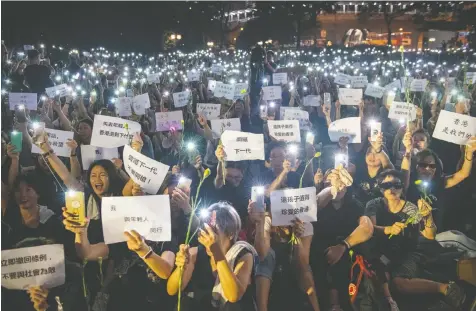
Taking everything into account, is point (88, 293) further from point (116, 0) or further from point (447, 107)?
point (116, 0)

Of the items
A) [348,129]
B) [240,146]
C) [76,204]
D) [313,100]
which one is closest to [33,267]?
[76,204]

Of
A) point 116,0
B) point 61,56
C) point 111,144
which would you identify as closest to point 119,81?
point 111,144

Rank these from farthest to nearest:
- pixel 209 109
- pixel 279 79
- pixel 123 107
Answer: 1. pixel 279 79
2. pixel 209 109
3. pixel 123 107

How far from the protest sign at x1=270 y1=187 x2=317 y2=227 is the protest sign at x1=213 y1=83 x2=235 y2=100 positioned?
6312 mm

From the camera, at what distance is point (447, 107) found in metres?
8.26

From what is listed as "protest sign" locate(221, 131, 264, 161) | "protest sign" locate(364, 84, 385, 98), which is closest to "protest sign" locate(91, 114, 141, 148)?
"protest sign" locate(221, 131, 264, 161)

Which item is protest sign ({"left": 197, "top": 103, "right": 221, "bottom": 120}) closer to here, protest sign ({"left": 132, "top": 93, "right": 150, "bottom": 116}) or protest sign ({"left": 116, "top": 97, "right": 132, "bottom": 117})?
protest sign ({"left": 132, "top": 93, "right": 150, "bottom": 116})

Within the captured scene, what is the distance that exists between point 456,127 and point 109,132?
12.9ft

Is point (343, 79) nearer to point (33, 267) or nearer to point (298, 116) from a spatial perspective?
point (298, 116)

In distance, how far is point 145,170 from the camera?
4.19m

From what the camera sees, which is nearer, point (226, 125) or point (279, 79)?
point (226, 125)

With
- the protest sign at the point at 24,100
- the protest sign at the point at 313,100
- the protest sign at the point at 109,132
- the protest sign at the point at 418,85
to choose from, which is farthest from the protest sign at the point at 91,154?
the protest sign at the point at 418,85

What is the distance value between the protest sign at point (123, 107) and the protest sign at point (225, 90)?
98.7 inches

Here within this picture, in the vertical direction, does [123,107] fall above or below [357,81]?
below
